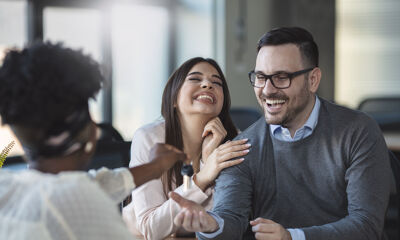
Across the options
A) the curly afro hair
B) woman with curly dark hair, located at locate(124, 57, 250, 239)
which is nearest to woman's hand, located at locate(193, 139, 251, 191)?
woman with curly dark hair, located at locate(124, 57, 250, 239)

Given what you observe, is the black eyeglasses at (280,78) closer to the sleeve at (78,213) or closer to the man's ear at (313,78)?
the man's ear at (313,78)

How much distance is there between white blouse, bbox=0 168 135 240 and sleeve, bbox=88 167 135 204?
9 centimetres

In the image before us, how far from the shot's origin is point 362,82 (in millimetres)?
5934

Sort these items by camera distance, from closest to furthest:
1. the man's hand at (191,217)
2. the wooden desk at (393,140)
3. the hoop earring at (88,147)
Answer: the hoop earring at (88,147) < the man's hand at (191,217) < the wooden desk at (393,140)

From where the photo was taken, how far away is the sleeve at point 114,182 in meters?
1.00

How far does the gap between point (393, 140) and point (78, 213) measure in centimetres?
327

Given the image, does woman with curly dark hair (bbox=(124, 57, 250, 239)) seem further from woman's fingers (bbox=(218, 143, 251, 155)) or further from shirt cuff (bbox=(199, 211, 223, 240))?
shirt cuff (bbox=(199, 211, 223, 240))

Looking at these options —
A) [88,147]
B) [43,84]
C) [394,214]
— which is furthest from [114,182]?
[394,214]

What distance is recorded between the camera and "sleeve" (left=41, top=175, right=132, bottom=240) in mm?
845

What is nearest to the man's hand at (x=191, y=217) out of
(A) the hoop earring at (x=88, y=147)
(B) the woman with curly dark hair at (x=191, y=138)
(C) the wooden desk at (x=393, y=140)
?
(B) the woman with curly dark hair at (x=191, y=138)

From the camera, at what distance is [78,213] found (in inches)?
33.6

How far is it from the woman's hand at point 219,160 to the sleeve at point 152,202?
35 mm

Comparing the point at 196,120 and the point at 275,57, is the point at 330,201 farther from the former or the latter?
the point at 196,120

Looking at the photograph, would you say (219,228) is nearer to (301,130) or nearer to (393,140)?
(301,130)
